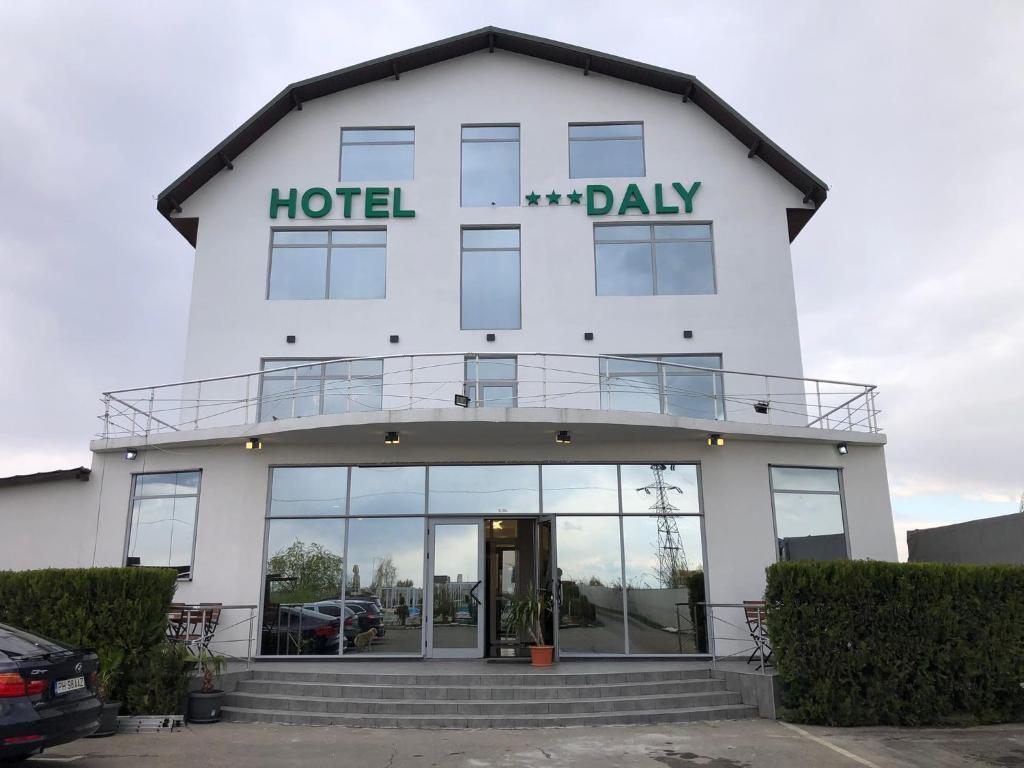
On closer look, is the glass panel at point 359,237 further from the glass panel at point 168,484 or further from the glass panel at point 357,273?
the glass panel at point 168,484

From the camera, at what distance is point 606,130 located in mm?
17312

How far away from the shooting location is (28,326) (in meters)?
19.2

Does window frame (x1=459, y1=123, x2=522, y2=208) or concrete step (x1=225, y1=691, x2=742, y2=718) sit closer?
concrete step (x1=225, y1=691, x2=742, y2=718)

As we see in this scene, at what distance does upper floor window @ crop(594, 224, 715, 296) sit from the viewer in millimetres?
16188

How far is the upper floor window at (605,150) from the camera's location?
16938mm

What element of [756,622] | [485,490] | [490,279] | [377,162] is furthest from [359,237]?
[756,622]

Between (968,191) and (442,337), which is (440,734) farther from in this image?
(968,191)

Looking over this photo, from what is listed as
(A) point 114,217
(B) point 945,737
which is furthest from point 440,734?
(A) point 114,217

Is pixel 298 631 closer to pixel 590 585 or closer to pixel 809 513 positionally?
pixel 590 585

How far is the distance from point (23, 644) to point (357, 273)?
10.3 metres

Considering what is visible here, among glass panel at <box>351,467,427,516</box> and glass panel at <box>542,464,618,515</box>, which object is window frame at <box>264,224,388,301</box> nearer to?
glass panel at <box>351,467,427,516</box>

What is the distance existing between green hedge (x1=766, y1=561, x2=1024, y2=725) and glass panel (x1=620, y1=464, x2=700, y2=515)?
3.46 metres

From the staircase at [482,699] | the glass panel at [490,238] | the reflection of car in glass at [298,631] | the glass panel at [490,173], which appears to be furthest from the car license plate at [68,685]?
the glass panel at [490,173]

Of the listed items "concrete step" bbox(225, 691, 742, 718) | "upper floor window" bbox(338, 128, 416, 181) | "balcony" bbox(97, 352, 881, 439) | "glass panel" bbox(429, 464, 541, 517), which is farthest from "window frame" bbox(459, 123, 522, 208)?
"concrete step" bbox(225, 691, 742, 718)
